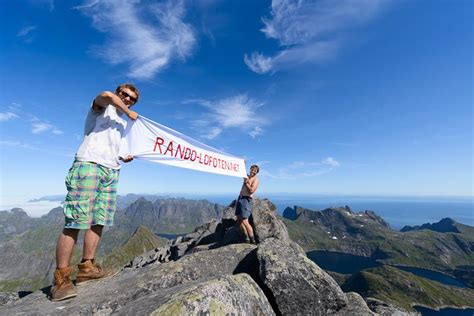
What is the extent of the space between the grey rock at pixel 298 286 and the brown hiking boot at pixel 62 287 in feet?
19.0

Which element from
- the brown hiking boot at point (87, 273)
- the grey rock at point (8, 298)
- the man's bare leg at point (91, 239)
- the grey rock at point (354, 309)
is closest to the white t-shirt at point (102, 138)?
the man's bare leg at point (91, 239)

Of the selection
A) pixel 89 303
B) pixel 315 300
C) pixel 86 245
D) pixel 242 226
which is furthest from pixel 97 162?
pixel 242 226

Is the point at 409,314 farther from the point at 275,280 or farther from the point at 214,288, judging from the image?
the point at 214,288

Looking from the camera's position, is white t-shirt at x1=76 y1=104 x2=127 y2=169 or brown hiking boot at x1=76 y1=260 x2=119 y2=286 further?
brown hiking boot at x1=76 y1=260 x2=119 y2=286

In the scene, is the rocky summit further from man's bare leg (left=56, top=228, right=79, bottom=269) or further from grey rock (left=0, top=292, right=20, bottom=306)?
man's bare leg (left=56, top=228, right=79, bottom=269)

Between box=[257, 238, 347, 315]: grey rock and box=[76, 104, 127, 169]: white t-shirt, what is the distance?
20.1ft

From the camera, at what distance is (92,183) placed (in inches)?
294

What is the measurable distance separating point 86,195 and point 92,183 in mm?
343

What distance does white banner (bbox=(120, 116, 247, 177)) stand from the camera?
35.5 ft

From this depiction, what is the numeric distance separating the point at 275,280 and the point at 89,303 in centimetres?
555

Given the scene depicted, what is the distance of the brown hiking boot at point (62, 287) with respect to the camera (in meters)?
7.37

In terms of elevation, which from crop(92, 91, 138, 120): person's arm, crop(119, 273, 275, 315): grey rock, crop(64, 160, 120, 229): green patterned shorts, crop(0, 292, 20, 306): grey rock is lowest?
crop(0, 292, 20, 306): grey rock

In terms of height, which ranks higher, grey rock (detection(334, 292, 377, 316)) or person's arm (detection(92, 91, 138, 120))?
person's arm (detection(92, 91, 138, 120))

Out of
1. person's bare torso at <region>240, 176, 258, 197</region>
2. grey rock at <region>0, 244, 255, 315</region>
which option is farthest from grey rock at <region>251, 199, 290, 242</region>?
grey rock at <region>0, 244, 255, 315</region>
